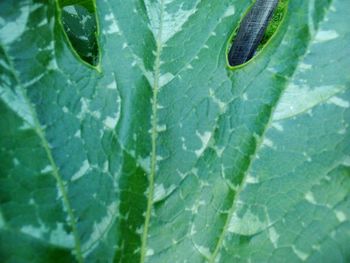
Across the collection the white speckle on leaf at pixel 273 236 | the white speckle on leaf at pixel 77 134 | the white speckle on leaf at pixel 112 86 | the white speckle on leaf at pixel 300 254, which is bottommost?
the white speckle on leaf at pixel 300 254

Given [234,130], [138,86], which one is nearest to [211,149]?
[234,130]

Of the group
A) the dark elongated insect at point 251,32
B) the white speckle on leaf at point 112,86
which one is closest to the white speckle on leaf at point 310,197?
the white speckle on leaf at point 112,86

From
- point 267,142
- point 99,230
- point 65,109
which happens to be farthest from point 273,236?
point 65,109

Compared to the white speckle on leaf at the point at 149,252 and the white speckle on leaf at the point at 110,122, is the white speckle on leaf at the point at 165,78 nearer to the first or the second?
the white speckle on leaf at the point at 110,122

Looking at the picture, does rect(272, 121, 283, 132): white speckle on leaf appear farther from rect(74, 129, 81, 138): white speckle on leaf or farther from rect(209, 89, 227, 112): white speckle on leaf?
rect(74, 129, 81, 138): white speckle on leaf

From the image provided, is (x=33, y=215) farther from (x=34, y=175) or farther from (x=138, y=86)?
(x=138, y=86)

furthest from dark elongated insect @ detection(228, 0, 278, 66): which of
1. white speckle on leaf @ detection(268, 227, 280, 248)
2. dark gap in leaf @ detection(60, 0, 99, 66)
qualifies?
white speckle on leaf @ detection(268, 227, 280, 248)
